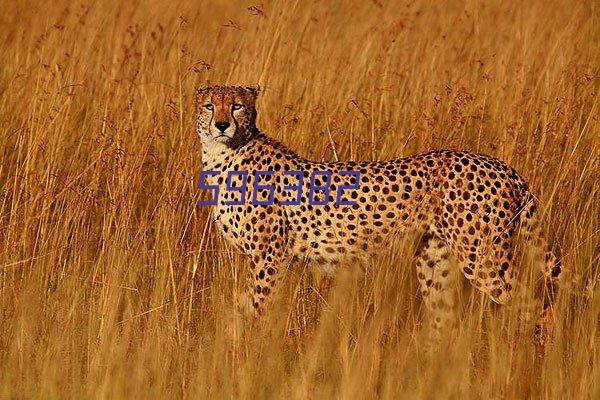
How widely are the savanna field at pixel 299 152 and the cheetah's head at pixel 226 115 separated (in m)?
0.27

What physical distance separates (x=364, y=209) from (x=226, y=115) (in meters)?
0.53

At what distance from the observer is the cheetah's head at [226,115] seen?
12.4 feet

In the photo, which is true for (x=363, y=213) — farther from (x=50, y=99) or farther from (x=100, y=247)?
(x=50, y=99)

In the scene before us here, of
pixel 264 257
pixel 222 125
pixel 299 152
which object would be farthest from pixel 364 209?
pixel 299 152

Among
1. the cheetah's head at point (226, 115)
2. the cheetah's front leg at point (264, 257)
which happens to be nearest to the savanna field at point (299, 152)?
the cheetah's front leg at point (264, 257)

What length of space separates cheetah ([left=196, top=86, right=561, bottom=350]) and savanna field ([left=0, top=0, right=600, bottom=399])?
0.08 meters

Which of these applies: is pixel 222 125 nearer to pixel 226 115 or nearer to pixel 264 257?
pixel 226 115

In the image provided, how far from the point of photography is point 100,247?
415 cm

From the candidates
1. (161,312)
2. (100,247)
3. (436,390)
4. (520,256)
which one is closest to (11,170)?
(100,247)

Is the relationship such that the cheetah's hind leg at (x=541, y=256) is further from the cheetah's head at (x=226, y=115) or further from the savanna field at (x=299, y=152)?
the cheetah's head at (x=226, y=115)

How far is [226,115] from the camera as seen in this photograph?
3.80 meters

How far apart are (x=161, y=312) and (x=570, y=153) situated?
1679 mm

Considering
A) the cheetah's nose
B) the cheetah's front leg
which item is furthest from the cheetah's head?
the cheetah's front leg

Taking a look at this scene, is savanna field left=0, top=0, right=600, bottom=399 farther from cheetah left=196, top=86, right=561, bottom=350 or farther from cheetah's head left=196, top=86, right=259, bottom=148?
cheetah's head left=196, top=86, right=259, bottom=148
